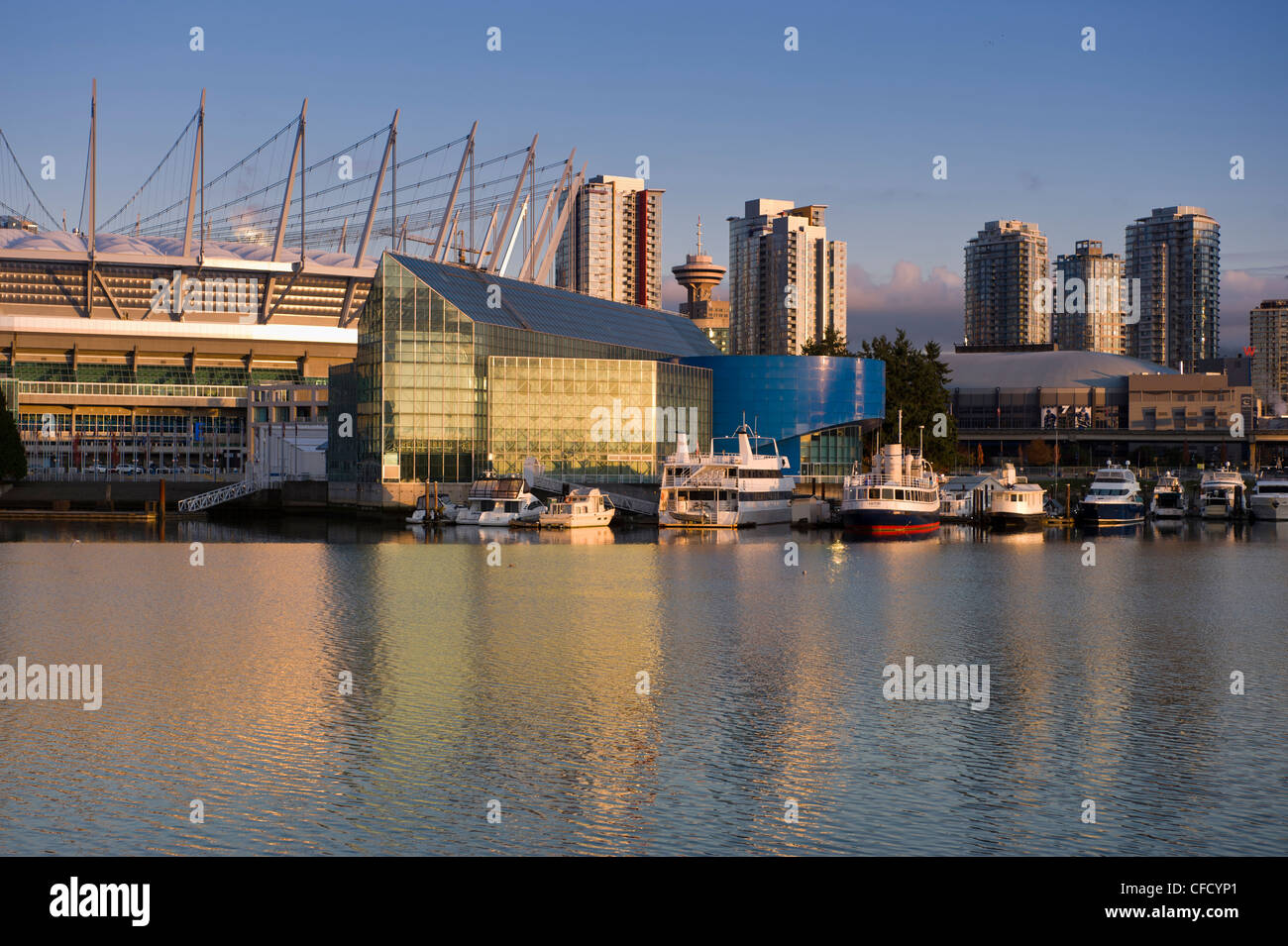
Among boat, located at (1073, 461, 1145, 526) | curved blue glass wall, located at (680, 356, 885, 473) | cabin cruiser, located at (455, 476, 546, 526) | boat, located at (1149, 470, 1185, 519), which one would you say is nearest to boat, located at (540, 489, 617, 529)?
cabin cruiser, located at (455, 476, 546, 526)

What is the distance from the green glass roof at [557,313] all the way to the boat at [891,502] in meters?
39.1

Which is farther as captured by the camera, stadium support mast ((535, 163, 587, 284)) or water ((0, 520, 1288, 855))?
stadium support mast ((535, 163, 587, 284))

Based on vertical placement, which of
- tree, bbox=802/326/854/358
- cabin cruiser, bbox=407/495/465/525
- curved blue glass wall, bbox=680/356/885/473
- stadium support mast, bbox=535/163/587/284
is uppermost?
stadium support mast, bbox=535/163/587/284

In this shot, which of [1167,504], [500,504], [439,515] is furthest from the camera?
[1167,504]

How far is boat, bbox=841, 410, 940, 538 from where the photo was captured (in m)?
102

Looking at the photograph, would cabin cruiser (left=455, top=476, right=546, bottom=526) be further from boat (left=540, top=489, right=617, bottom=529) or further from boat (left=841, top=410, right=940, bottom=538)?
boat (left=841, top=410, right=940, bottom=538)

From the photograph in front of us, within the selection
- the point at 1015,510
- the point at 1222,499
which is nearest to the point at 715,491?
the point at 1015,510

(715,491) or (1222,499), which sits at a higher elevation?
(715,491)

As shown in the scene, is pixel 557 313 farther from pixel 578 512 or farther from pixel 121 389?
pixel 121 389

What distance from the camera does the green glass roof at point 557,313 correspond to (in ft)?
405

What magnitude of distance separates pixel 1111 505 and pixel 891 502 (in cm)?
2388

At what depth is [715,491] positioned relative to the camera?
108 meters

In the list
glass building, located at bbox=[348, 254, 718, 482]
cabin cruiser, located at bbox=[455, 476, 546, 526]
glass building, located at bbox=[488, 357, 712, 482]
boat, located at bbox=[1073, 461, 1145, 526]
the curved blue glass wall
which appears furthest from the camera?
the curved blue glass wall

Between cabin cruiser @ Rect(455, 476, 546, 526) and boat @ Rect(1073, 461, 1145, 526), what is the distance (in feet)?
154
